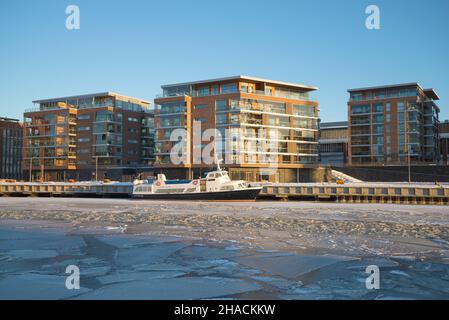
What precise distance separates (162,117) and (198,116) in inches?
336

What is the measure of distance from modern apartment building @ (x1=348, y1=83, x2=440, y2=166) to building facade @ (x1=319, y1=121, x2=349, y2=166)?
51.4 feet

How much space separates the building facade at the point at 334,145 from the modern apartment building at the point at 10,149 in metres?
104

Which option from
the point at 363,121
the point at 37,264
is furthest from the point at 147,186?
the point at 363,121

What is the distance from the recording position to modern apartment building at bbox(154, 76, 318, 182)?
281 feet

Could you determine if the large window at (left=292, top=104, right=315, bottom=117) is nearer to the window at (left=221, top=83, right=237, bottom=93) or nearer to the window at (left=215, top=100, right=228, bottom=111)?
the window at (left=221, top=83, right=237, bottom=93)

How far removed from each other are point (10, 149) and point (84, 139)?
5150cm

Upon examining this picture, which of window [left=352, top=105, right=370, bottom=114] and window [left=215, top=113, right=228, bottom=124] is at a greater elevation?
window [left=352, top=105, right=370, bottom=114]

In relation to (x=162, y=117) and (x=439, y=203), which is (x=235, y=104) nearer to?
(x=162, y=117)

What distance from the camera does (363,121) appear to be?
102562 mm

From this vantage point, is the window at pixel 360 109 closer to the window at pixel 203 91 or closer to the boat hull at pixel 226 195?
the window at pixel 203 91

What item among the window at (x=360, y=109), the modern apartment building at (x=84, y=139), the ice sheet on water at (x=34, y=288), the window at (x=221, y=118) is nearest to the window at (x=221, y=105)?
the window at (x=221, y=118)

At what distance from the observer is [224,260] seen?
1311 cm

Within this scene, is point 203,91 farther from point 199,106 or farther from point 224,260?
point 224,260

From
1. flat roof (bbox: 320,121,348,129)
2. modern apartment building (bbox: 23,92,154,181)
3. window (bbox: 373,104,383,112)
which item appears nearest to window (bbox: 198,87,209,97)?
modern apartment building (bbox: 23,92,154,181)
